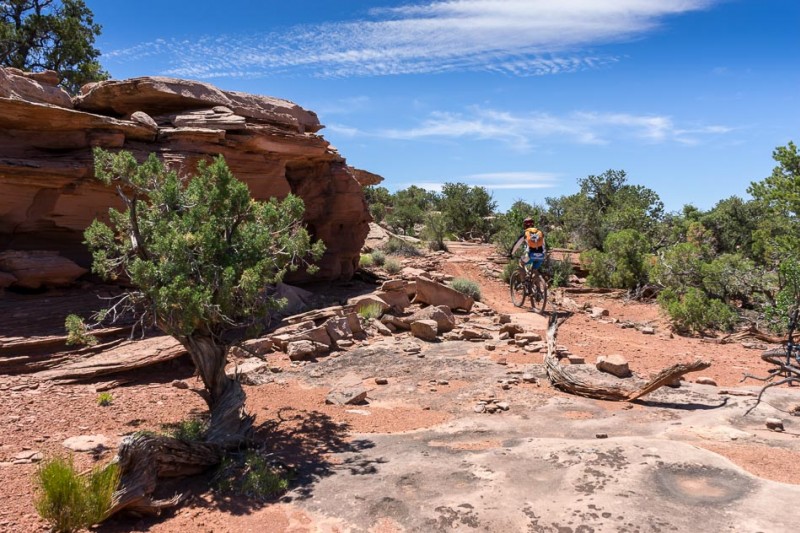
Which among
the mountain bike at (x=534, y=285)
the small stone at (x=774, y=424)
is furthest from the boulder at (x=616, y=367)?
the mountain bike at (x=534, y=285)

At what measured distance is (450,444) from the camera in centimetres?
667

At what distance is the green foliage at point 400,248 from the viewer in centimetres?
2681

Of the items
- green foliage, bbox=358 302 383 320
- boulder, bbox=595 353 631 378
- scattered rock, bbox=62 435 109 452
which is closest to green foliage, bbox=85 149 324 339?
scattered rock, bbox=62 435 109 452

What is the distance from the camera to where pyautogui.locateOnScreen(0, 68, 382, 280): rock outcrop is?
10766 mm

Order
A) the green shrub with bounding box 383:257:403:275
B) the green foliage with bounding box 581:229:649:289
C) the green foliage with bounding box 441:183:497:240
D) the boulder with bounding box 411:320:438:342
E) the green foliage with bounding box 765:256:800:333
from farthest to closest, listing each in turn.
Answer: the green foliage with bounding box 441:183:497:240
the green shrub with bounding box 383:257:403:275
the green foliage with bounding box 581:229:649:289
the boulder with bounding box 411:320:438:342
the green foliage with bounding box 765:256:800:333

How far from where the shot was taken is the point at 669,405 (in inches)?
303

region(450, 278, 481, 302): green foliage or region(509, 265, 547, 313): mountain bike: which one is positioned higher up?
region(509, 265, 547, 313): mountain bike

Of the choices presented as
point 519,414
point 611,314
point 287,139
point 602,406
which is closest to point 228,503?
point 519,414

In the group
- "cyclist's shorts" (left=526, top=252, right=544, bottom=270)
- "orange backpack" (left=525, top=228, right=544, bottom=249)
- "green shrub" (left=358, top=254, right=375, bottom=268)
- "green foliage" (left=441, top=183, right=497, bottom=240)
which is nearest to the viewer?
"orange backpack" (left=525, top=228, right=544, bottom=249)

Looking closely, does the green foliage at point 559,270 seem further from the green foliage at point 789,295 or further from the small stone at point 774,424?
the small stone at point 774,424

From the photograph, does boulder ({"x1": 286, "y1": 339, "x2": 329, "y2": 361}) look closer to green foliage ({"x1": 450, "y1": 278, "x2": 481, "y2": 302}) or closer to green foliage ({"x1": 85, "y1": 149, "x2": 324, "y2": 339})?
green foliage ({"x1": 85, "y1": 149, "x2": 324, "y2": 339})

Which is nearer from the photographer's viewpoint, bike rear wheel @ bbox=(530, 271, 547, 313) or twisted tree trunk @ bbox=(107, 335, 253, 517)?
twisted tree trunk @ bbox=(107, 335, 253, 517)

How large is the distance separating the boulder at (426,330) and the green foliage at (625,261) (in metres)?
10.8

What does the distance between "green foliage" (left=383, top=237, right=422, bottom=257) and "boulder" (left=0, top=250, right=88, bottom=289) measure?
17055 mm
